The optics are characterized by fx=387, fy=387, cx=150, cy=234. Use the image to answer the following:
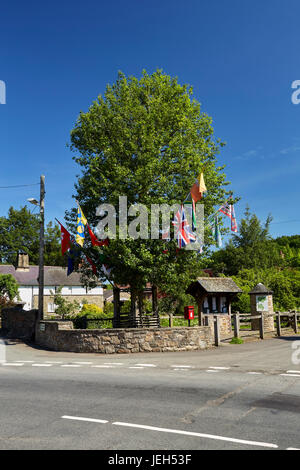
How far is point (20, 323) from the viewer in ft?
78.5

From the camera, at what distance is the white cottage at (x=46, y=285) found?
5456 cm

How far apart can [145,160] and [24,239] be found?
6765cm

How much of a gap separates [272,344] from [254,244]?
4198cm

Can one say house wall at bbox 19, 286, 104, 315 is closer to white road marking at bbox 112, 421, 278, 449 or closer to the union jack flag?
the union jack flag

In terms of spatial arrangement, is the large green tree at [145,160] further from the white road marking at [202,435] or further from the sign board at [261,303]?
the white road marking at [202,435]

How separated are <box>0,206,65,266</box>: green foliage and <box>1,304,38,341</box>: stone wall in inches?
2056

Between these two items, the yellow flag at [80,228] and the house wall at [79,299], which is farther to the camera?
the house wall at [79,299]

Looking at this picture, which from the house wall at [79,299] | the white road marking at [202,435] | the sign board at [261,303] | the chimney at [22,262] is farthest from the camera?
the chimney at [22,262]

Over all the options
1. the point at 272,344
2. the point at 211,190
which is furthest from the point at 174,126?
the point at 272,344

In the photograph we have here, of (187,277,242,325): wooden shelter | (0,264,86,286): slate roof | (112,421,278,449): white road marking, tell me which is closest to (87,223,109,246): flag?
(187,277,242,325): wooden shelter

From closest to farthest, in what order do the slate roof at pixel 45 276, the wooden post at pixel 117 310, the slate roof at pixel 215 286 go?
1. the wooden post at pixel 117 310
2. the slate roof at pixel 215 286
3. the slate roof at pixel 45 276

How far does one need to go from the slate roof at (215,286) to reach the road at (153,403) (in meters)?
9.59

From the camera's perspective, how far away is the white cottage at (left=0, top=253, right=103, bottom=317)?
5456 cm

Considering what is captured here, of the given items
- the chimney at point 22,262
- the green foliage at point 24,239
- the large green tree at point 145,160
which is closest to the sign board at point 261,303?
the large green tree at point 145,160
